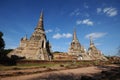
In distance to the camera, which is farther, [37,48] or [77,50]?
[77,50]

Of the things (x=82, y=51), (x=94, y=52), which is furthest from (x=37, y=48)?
(x=94, y=52)

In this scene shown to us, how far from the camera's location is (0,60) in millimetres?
22844

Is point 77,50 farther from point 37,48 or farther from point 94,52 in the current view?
point 37,48

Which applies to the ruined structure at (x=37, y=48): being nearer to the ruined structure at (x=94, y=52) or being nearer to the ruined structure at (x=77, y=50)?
the ruined structure at (x=77, y=50)

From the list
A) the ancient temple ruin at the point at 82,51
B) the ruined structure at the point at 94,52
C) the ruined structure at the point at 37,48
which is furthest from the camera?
the ruined structure at the point at 94,52

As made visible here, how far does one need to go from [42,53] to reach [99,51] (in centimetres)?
3503

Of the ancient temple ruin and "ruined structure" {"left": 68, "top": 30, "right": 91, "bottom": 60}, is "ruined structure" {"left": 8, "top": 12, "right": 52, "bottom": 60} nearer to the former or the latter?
"ruined structure" {"left": 68, "top": 30, "right": 91, "bottom": 60}

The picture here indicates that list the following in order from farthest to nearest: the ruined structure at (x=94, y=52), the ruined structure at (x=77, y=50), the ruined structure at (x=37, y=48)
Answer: the ruined structure at (x=94, y=52)
the ruined structure at (x=77, y=50)
the ruined structure at (x=37, y=48)

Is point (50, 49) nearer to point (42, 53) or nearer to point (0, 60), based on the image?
point (42, 53)

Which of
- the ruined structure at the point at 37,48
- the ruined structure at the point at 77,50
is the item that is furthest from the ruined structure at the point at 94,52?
the ruined structure at the point at 37,48

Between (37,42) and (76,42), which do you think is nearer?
(37,42)

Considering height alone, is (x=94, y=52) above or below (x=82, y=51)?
below

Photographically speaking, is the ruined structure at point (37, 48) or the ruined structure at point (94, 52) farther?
the ruined structure at point (94, 52)

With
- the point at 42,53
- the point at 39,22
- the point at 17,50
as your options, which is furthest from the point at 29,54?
the point at 39,22
